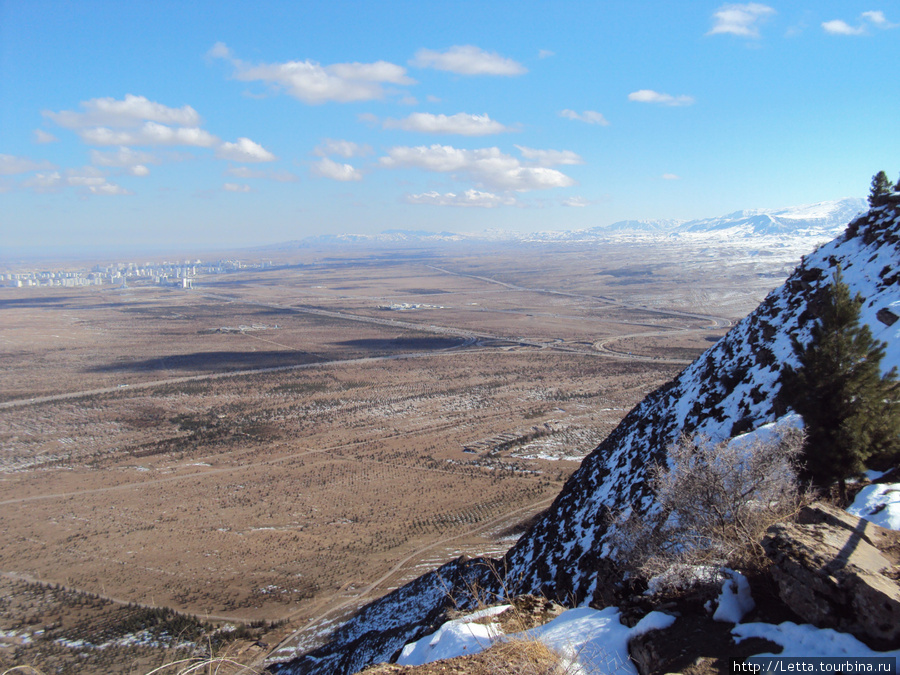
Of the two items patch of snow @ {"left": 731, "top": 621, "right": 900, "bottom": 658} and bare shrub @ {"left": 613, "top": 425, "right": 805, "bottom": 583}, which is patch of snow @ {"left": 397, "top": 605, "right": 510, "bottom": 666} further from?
patch of snow @ {"left": 731, "top": 621, "right": 900, "bottom": 658}

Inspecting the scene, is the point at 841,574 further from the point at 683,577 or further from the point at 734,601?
the point at 683,577

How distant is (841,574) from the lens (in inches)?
164

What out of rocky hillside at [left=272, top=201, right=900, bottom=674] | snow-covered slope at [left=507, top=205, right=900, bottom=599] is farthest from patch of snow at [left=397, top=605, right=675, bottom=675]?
snow-covered slope at [left=507, top=205, right=900, bottom=599]

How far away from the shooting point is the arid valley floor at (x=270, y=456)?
14.8 m

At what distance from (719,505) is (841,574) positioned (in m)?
2.44

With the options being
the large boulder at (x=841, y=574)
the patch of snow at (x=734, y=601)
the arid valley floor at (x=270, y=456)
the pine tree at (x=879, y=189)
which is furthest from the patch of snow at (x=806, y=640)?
the pine tree at (x=879, y=189)

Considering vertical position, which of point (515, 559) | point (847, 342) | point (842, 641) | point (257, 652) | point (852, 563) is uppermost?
point (847, 342)

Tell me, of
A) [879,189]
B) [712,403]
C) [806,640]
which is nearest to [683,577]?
[806,640]

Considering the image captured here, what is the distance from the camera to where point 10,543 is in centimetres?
1814

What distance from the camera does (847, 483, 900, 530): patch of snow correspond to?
19.0ft

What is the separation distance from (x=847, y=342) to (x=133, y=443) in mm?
33842

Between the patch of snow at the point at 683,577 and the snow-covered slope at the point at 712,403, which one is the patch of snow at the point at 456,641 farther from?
the snow-covered slope at the point at 712,403

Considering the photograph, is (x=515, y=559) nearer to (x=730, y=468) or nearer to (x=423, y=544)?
(x=423, y=544)

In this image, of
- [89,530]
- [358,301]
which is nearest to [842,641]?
[89,530]
